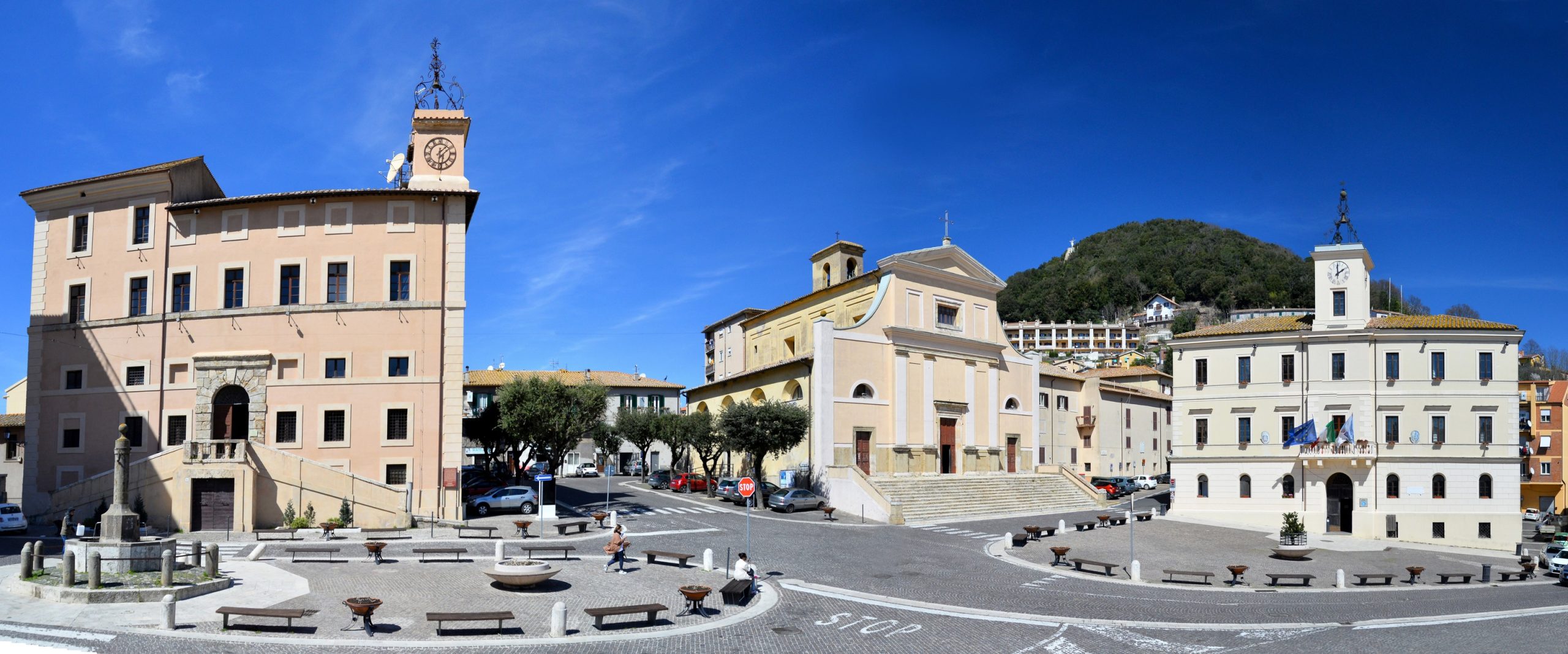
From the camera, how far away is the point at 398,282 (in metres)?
37.3

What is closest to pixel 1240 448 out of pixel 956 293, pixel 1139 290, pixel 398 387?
pixel 956 293

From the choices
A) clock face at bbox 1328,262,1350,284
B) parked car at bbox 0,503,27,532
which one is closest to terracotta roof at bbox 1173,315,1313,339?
clock face at bbox 1328,262,1350,284

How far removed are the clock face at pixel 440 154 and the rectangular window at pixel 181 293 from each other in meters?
9.94

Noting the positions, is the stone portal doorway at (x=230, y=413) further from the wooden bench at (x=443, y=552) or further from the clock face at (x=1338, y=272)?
the clock face at (x=1338, y=272)

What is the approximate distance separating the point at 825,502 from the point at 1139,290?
528 ft

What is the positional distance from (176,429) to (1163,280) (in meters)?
178

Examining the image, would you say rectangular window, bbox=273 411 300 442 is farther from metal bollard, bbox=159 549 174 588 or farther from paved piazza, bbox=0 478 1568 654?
metal bollard, bbox=159 549 174 588

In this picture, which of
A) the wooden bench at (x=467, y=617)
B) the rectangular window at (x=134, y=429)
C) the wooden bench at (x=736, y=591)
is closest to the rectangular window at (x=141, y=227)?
the rectangular window at (x=134, y=429)

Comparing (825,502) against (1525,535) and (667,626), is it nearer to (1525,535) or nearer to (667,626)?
(667,626)

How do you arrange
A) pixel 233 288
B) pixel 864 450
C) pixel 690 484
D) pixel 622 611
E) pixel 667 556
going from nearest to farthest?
pixel 622 611
pixel 667 556
pixel 233 288
pixel 864 450
pixel 690 484

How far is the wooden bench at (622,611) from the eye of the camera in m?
17.2

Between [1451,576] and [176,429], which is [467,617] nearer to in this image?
[176,429]

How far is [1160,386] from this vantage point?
86438mm

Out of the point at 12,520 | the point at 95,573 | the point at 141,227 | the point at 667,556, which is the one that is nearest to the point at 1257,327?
the point at 667,556
